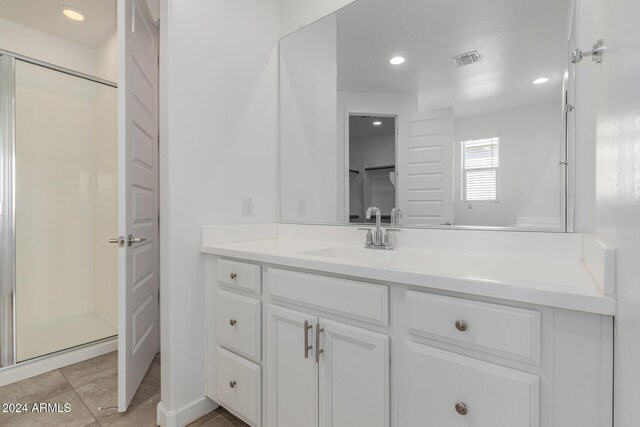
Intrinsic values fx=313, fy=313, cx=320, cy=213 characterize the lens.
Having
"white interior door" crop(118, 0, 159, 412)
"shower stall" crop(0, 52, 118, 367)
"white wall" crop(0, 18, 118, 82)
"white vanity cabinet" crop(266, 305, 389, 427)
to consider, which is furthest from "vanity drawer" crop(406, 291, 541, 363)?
"white wall" crop(0, 18, 118, 82)

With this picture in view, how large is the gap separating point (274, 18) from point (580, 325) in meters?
2.17

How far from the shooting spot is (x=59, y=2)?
2.18m

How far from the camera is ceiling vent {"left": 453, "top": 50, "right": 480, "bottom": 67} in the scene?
1.31 m

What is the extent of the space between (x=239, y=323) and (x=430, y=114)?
1296 millimetres

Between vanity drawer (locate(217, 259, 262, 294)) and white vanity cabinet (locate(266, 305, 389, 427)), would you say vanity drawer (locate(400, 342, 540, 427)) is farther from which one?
vanity drawer (locate(217, 259, 262, 294))

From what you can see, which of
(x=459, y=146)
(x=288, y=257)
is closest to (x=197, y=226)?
(x=288, y=257)

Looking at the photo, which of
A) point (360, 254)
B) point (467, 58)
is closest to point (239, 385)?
point (360, 254)

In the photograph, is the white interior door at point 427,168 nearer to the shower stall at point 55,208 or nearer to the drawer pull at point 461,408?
the drawer pull at point 461,408

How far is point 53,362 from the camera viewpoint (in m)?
2.03

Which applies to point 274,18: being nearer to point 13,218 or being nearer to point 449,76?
point 449,76

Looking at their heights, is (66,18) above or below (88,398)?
above

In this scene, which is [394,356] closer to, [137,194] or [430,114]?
[430,114]

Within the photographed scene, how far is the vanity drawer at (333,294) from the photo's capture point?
0.99m

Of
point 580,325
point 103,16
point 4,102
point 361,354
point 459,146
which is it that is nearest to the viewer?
point 580,325
